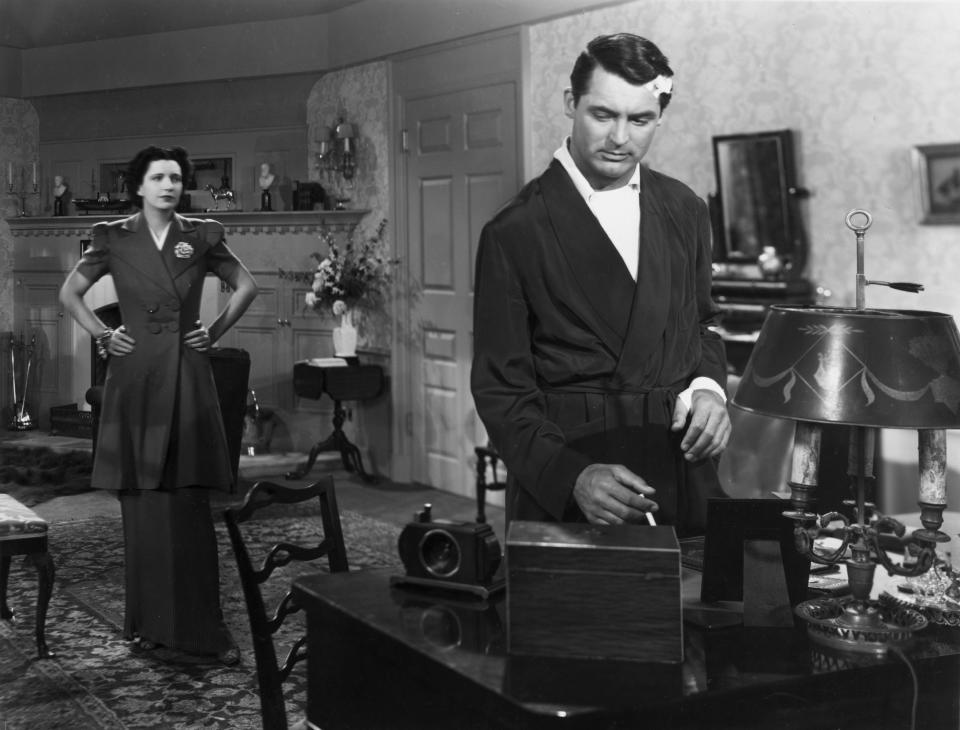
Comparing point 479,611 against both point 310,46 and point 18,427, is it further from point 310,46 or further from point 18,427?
point 310,46

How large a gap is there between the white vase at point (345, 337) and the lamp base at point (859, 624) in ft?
8.95

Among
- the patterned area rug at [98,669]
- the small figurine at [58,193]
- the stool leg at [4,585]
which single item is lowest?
the patterned area rug at [98,669]

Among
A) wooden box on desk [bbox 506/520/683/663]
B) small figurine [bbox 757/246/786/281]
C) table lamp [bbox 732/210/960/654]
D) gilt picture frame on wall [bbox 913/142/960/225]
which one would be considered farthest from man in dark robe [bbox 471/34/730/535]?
small figurine [bbox 757/246/786/281]

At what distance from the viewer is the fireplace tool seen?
11.1ft

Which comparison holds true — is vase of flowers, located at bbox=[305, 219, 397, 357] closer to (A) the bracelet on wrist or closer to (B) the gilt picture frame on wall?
(A) the bracelet on wrist

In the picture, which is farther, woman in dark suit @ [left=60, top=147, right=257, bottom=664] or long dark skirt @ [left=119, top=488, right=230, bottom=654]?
long dark skirt @ [left=119, top=488, right=230, bottom=654]

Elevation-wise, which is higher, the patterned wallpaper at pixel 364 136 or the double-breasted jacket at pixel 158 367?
the patterned wallpaper at pixel 364 136

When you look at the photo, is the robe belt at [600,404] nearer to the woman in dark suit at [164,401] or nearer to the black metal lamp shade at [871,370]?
the black metal lamp shade at [871,370]

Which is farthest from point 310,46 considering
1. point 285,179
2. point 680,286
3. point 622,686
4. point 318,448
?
point 622,686

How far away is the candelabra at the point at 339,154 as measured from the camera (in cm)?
409

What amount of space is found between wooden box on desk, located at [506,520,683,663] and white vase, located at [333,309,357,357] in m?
2.77

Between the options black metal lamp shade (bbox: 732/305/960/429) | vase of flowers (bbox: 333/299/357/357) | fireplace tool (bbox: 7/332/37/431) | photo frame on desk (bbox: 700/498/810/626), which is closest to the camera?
black metal lamp shade (bbox: 732/305/960/429)

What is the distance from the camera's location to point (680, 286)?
7.22 ft

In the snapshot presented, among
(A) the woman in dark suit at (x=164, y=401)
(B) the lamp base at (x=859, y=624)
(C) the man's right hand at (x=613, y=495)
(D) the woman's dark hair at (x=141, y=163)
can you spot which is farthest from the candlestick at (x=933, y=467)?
(D) the woman's dark hair at (x=141, y=163)
